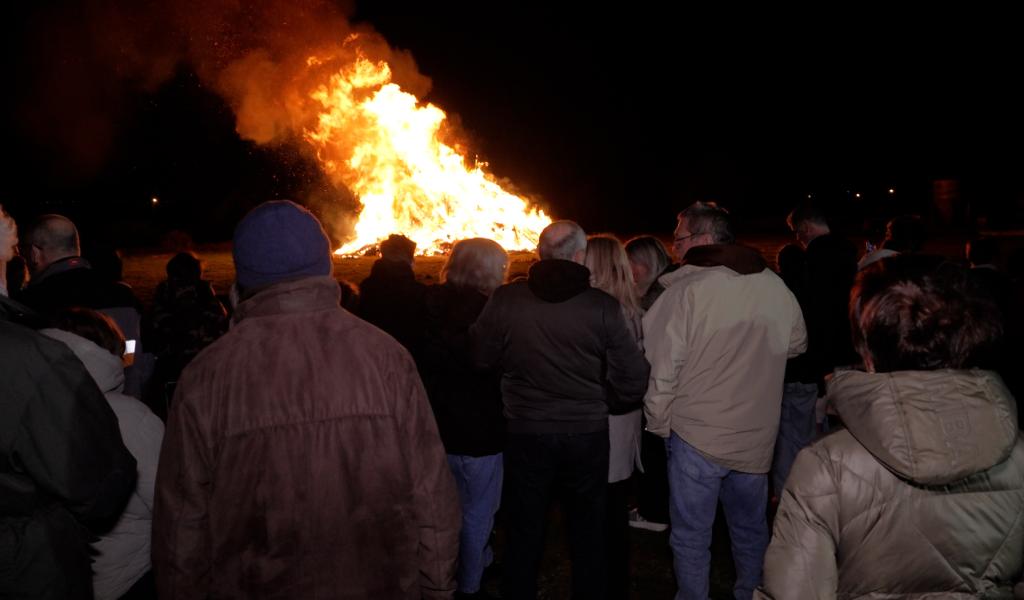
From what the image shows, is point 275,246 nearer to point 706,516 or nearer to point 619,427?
point 619,427

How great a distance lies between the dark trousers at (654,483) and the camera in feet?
Result: 17.1

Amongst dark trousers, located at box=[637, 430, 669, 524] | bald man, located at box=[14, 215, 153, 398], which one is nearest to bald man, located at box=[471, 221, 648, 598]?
dark trousers, located at box=[637, 430, 669, 524]

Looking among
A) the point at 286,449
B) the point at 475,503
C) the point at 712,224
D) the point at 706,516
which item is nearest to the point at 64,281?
the point at 475,503

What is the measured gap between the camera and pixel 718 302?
373 cm

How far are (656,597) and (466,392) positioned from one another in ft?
6.37

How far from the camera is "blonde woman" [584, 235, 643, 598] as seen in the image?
13.5 ft

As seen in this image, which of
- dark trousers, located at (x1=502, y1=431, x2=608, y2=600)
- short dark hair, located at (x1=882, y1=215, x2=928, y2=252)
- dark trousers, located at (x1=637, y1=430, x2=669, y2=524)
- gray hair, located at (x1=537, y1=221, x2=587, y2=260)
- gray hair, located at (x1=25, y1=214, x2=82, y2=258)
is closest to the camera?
dark trousers, located at (x1=502, y1=431, x2=608, y2=600)

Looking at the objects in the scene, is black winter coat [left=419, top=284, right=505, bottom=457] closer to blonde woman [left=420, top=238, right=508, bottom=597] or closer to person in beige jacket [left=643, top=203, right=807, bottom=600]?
blonde woman [left=420, top=238, right=508, bottom=597]

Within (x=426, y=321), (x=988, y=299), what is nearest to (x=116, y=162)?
(x=426, y=321)

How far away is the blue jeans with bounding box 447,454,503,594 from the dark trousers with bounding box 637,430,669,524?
1476 millimetres

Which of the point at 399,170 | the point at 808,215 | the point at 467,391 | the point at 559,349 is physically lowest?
the point at 467,391

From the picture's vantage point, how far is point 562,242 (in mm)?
3922

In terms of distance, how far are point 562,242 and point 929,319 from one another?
231cm

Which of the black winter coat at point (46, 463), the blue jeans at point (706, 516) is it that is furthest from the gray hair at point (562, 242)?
the black winter coat at point (46, 463)
